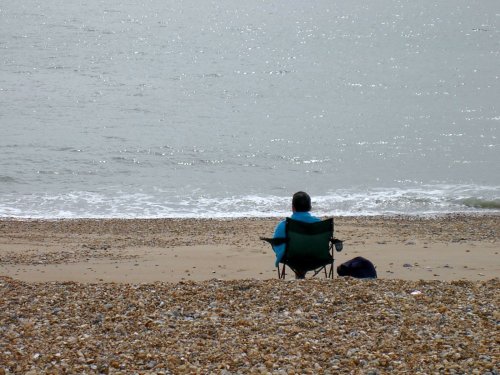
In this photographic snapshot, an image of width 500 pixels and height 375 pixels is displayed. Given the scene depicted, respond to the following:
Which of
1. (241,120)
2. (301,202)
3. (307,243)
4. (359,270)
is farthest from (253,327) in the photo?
(241,120)

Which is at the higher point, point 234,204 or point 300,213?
point 300,213

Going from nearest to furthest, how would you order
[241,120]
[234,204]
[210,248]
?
[210,248] → [234,204] → [241,120]

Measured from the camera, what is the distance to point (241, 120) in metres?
29.3

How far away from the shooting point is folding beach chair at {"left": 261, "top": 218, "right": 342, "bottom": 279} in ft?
24.7

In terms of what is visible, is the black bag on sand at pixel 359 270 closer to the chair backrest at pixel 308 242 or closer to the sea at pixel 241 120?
the chair backrest at pixel 308 242

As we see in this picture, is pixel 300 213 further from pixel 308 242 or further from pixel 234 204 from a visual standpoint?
pixel 234 204

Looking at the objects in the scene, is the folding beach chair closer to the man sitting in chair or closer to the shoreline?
the man sitting in chair

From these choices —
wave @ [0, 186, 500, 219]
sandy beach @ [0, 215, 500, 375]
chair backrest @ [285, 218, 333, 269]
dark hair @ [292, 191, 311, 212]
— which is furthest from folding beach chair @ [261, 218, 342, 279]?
wave @ [0, 186, 500, 219]

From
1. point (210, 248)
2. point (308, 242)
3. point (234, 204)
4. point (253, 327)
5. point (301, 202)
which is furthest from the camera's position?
point (234, 204)

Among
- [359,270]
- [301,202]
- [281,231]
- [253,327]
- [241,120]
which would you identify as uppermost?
[241,120]

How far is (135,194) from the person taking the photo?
17844mm

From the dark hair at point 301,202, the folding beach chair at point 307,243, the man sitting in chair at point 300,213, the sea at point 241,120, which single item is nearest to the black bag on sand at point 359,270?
the folding beach chair at point 307,243

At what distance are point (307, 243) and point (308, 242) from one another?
14 millimetres

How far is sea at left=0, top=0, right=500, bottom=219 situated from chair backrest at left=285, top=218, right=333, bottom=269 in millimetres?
7986
